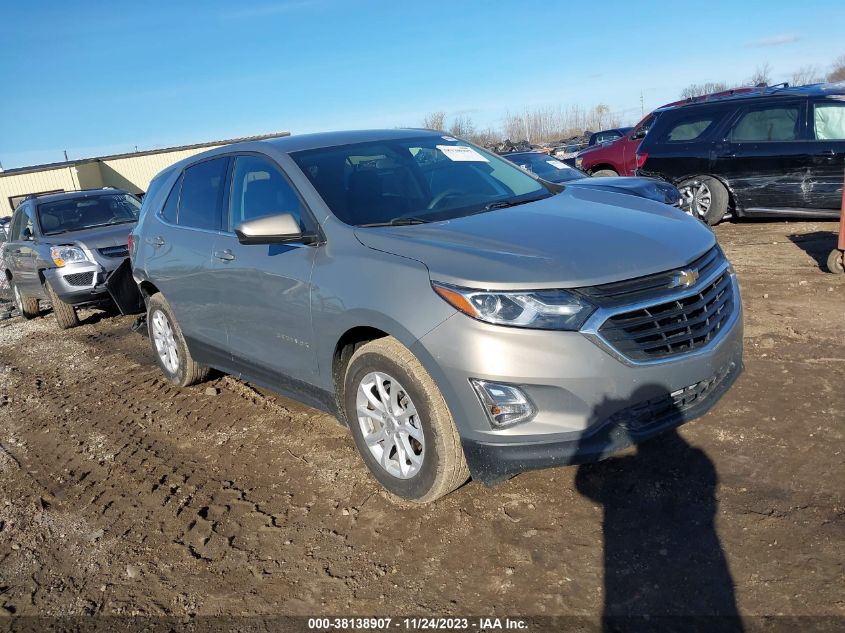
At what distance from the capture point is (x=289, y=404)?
5121 mm

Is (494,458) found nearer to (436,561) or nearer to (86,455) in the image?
(436,561)

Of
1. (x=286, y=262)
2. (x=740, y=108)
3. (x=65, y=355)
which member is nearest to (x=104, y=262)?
(x=65, y=355)

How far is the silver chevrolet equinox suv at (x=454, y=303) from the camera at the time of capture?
2863 millimetres

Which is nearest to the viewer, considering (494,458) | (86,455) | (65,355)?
(494,458)

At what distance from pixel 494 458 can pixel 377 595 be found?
0.73 m

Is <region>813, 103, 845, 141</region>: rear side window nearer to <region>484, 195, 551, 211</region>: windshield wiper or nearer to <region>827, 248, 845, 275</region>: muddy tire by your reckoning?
<region>827, 248, 845, 275</region>: muddy tire

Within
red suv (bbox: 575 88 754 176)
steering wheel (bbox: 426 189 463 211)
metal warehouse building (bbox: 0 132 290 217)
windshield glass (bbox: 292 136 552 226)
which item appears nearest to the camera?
windshield glass (bbox: 292 136 552 226)

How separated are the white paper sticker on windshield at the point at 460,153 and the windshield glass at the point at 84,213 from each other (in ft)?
21.2

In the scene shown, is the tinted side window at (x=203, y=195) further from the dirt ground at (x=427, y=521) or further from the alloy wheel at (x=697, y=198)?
the alloy wheel at (x=697, y=198)

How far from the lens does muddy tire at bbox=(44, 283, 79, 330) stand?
29.6ft

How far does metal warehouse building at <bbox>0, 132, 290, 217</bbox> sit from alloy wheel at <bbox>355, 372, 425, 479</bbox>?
3752 centimetres

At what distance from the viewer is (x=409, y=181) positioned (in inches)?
161

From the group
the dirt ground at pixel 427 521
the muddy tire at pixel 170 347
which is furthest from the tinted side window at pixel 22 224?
the dirt ground at pixel 427 521

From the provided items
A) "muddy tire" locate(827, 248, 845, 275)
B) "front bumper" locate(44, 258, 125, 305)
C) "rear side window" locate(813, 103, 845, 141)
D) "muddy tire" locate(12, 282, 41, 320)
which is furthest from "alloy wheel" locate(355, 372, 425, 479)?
"muddy tire" locate(12, 282, 41, 320)
